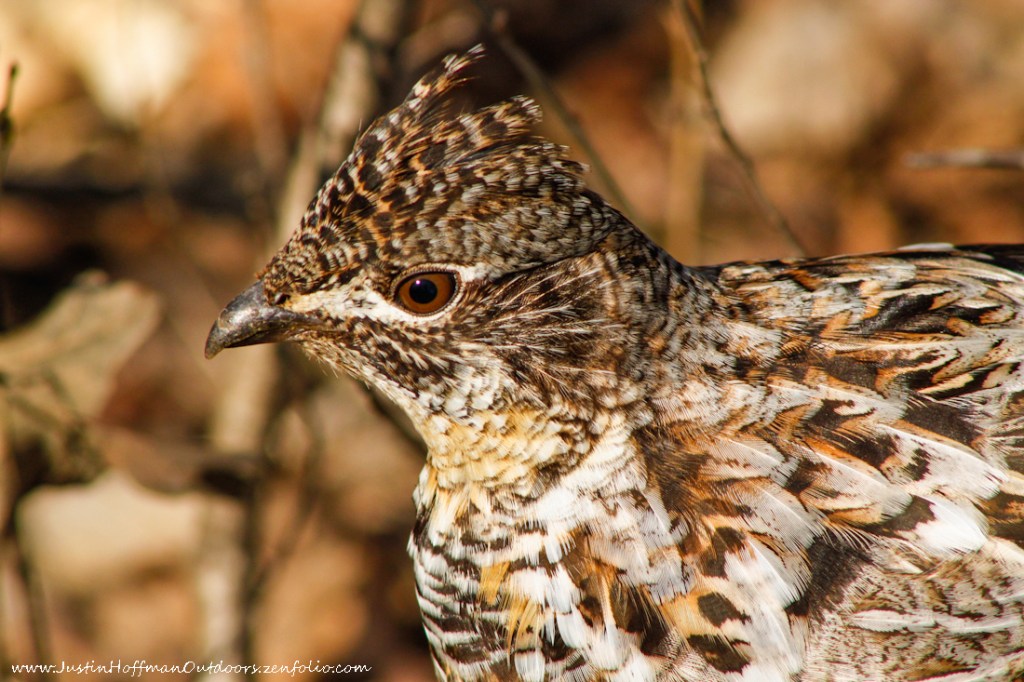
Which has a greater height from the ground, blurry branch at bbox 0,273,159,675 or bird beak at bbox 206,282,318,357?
bird beak at bbox 206,282,318,357

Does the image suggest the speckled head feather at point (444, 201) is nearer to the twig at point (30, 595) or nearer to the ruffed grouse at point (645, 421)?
the ruffed grouse at point (645, 421)

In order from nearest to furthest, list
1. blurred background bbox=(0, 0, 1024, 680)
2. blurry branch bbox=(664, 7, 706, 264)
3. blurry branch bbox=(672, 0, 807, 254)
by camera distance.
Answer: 1. blurry branch bbox=(672, 0, 807, 254)
2. blurred background bbox=(0, 0, 1024, 680)
3. blurry branch bbox=(664, 7, 706, 264)

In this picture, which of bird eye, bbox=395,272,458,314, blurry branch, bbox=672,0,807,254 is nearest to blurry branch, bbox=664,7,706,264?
blurry branch, bbox=672,0,807,254

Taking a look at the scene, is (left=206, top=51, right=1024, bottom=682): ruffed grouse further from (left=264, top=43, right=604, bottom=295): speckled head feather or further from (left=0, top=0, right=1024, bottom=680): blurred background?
(left=0, top=0, right=1024, bottom=680): blurred background

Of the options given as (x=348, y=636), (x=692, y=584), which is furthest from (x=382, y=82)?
(x=348, y=636)

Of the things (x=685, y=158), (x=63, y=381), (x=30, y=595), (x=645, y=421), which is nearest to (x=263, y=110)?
(x=63, y=381)

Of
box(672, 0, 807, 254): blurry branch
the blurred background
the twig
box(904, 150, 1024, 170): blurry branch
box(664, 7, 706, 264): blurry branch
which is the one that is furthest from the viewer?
box(664, 7, 706, 264): blurry branch

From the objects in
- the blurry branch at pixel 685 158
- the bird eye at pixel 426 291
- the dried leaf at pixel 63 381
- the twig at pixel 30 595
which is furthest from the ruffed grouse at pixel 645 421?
the blurry branch at pixel 685 158

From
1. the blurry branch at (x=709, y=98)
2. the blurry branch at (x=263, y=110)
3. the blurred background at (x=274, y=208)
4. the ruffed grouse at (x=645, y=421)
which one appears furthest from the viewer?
the blurry branch at (x=263, y=110)
